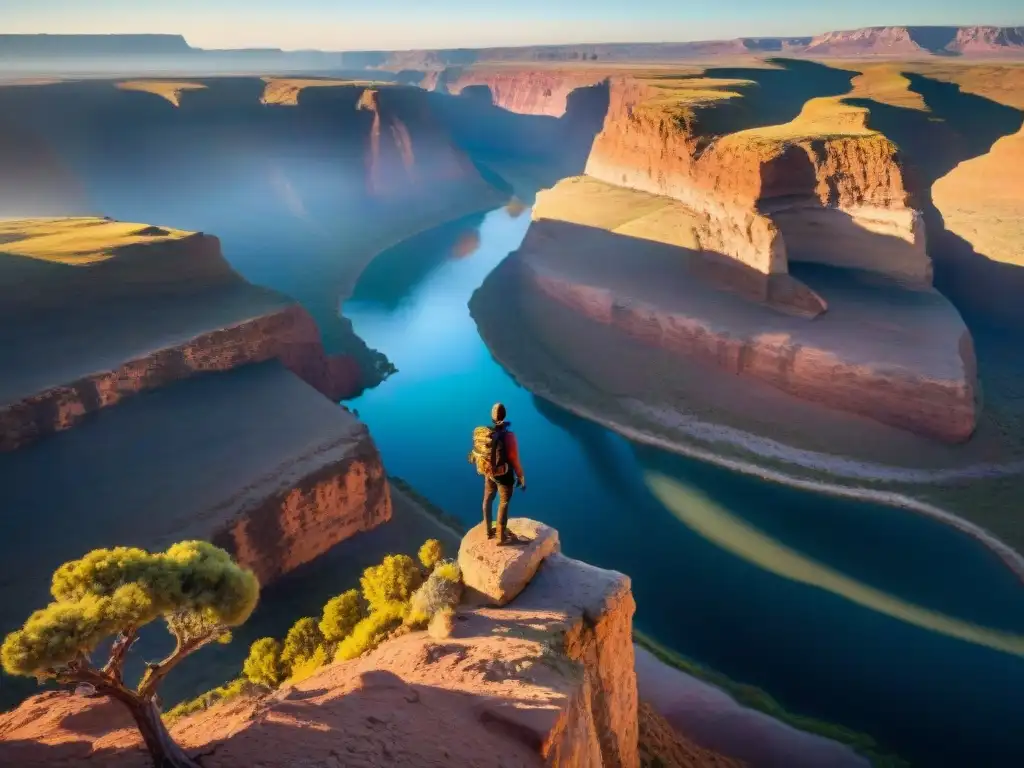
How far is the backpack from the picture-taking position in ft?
32.2

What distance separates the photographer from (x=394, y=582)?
44.4 feet

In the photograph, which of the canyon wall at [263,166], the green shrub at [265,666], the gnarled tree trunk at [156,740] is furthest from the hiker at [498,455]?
the canyon wall at [263,166]

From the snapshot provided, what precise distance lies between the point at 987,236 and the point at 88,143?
74570 millimetres

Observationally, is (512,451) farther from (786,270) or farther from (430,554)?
(786,270)

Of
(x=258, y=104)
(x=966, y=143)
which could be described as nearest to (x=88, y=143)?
(x=258, y=104)

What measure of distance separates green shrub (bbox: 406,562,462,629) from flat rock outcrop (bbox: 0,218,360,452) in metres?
16.1

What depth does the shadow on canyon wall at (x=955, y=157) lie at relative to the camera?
38.5 meters

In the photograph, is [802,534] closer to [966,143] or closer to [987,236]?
[987,236]

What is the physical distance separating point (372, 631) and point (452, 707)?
446 centimetres

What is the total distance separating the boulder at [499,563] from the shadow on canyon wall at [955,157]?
3284 centimetres

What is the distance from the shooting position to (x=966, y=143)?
62.8 metres

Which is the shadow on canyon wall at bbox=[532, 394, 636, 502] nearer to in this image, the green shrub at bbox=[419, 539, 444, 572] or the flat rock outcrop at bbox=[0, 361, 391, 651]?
the flat rock outcrop at bbox=[0, 361, 391, 651]

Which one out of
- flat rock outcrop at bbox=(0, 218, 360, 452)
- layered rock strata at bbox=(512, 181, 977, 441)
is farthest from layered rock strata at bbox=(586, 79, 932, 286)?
flat rock outcrop at bbox=(0, 218, 360, 452)

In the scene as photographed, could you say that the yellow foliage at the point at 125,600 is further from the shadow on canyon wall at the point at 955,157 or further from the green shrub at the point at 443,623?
the shadow on canyon wall at the point at 955,157
